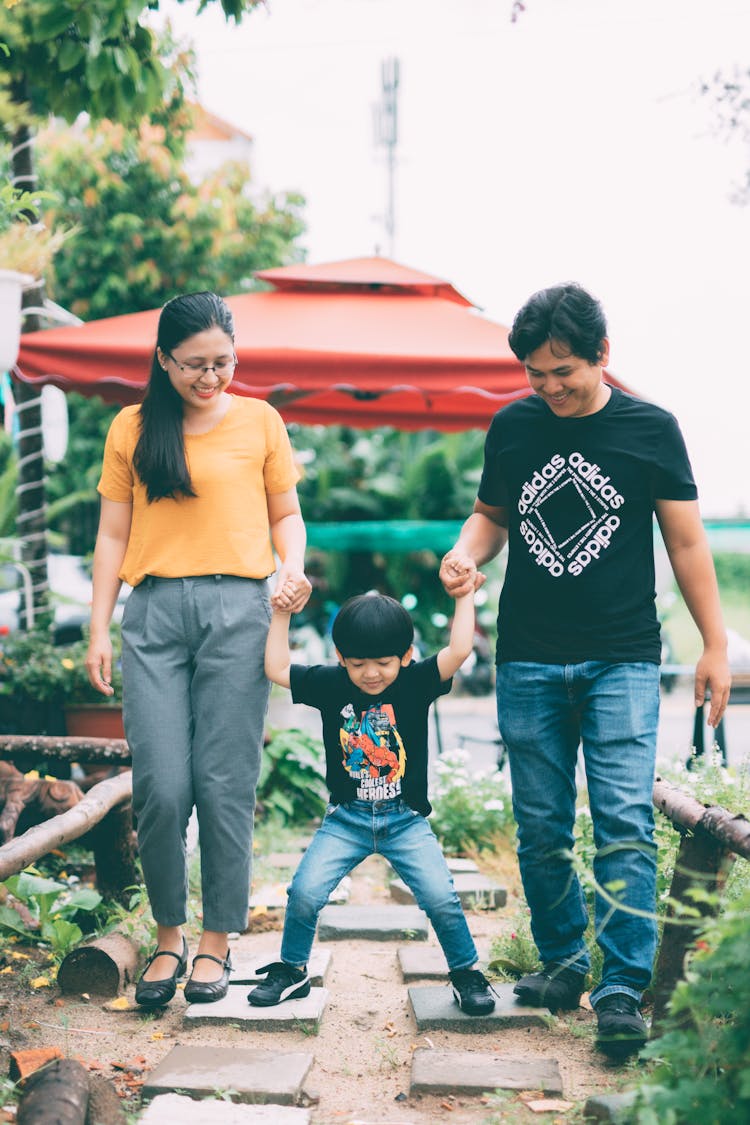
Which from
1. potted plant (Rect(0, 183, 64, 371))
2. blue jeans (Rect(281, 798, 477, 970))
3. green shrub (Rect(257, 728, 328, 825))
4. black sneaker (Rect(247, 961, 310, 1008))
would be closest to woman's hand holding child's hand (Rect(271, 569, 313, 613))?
blue jeans (Rect(281, 798, 477, 970))

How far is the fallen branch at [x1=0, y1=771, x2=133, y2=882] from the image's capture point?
8.98ft

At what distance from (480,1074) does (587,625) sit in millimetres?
1037

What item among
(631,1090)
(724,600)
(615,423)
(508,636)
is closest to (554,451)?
(615,423)

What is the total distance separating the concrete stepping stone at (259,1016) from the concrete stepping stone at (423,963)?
1.58 feet

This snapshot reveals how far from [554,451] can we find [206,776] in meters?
1.20

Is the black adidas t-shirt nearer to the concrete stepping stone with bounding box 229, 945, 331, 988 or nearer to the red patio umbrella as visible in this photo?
the concrete stepping stone with bounding box 229, 945, 331, 988

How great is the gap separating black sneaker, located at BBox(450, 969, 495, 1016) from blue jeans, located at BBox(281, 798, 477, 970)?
27 millimetres

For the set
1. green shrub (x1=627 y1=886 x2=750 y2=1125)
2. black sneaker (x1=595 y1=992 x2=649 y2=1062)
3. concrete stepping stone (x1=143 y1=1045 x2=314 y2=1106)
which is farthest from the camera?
black sneaker (x1=595 y1=992 x2=649 y2=1062)

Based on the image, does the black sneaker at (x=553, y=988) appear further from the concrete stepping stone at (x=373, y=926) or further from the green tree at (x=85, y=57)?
the green tree at (x=85, y=57)

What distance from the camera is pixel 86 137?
524 inches

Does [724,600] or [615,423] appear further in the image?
[724,600]

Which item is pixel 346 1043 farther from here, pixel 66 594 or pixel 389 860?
pixel 66 594

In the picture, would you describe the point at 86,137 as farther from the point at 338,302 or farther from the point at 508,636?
the point at 508,636

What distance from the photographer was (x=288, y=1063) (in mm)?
2561
